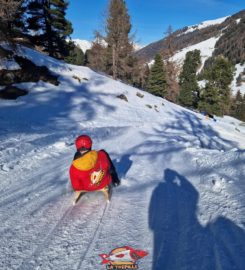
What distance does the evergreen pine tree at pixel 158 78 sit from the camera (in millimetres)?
40375

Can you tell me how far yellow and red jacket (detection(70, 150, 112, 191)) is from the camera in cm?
500

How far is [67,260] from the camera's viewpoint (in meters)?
3.49

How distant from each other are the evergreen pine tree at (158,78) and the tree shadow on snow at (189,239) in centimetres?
3644

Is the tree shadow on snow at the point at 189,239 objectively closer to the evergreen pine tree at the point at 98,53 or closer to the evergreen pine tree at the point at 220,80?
the evergreen pine tree at the point at 98,53

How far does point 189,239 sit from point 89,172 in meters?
2.09

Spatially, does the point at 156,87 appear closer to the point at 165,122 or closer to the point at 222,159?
the point at 165,122

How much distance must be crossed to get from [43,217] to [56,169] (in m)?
2.61

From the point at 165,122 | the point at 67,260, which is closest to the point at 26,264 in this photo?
the point at 67,260

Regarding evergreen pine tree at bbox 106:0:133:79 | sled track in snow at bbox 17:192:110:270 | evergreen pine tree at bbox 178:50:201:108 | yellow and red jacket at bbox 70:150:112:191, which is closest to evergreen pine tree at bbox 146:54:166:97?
evergreen pine tree at bbox 106:0:133:79

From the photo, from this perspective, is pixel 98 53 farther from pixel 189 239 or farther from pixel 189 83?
pixel 189 239

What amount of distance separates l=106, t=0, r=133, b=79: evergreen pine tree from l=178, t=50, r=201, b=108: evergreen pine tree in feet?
55.5

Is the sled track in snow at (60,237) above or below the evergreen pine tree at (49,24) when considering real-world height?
below

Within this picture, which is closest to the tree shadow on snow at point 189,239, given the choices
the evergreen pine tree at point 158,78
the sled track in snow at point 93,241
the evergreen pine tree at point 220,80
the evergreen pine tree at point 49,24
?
the sled track in snow at point 93,241

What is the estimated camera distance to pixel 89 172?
507 cm
